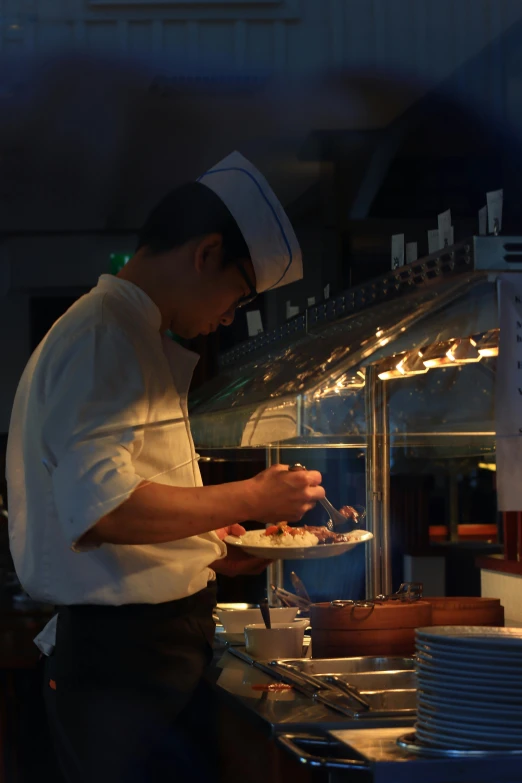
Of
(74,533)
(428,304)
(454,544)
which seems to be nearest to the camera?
(74,533)

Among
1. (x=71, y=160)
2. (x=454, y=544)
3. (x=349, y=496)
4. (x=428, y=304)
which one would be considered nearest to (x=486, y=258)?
(x=428, y=304)

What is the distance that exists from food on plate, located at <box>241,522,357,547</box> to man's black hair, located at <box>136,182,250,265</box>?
1.62ft

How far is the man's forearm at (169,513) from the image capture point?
1.10 meters

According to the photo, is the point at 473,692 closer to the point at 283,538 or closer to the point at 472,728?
the point at 472,728

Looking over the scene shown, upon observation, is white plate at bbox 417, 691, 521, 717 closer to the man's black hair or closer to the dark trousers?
the dark trousers

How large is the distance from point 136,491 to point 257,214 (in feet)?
1.30

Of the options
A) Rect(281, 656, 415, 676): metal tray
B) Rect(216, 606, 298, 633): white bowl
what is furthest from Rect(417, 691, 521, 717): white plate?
Rect(216, 606, 298, 633): white bowl

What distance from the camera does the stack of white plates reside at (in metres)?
0.93

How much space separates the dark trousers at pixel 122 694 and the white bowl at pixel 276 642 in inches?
11.0

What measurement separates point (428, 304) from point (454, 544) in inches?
127

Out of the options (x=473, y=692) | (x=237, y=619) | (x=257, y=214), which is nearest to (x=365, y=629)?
(x=237, y=619)

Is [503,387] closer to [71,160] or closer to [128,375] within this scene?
[128,375]

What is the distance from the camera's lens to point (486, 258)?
1.08 meters

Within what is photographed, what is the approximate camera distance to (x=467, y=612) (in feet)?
4.93
